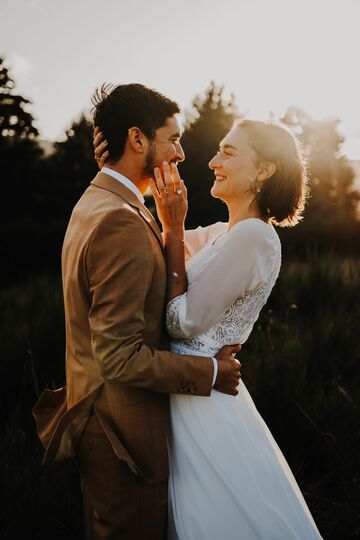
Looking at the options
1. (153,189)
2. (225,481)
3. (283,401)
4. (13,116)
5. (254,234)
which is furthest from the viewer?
(13,116)

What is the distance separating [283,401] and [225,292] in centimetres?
224

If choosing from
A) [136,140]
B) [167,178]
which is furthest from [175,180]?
[136,140]

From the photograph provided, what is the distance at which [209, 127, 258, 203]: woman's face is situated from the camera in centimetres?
255

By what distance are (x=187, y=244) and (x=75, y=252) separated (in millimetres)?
1094

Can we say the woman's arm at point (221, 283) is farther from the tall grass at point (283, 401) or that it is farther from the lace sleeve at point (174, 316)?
the tall grass at point (283, 401)

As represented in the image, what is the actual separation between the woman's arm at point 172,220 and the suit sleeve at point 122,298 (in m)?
0.26

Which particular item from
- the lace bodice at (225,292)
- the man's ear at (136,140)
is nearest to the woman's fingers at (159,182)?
the man's ear at (136,140)

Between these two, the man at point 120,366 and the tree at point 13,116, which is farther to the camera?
the tree at point 13,116

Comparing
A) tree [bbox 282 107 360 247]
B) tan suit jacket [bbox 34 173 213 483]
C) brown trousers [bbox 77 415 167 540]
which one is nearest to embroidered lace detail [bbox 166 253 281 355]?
tan suit jacket [bbox 34 173 213 483]

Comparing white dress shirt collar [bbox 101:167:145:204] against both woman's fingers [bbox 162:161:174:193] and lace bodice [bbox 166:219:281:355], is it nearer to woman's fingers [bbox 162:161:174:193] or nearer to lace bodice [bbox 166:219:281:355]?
woman's fingers [bbox 162:161:174:193]

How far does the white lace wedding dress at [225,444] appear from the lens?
207cm

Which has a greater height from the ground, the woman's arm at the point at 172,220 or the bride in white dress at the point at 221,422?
the woman's arm at the point at 172,220

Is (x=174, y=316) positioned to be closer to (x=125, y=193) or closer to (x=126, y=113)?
(x=125, y=193)

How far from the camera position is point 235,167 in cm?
257
